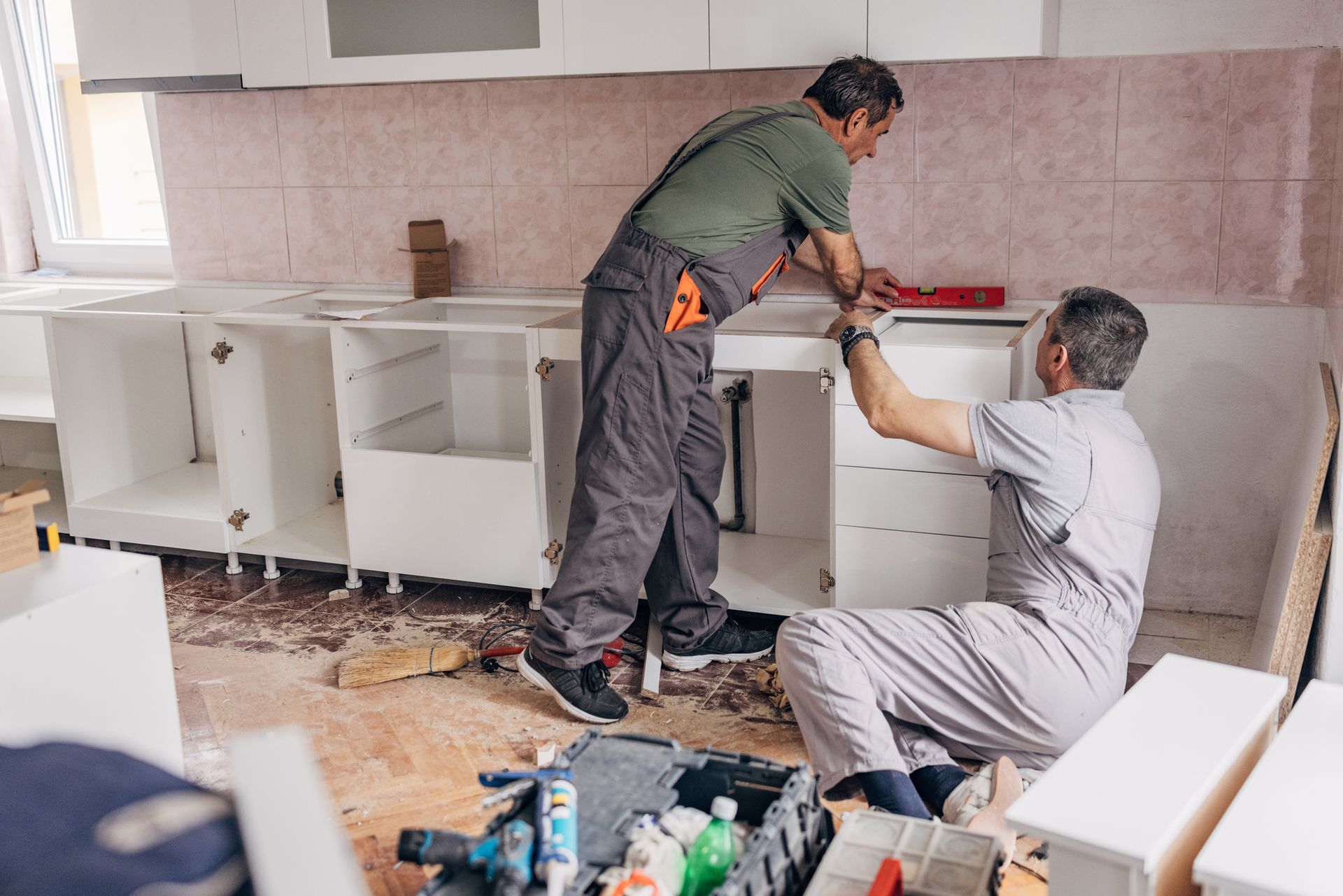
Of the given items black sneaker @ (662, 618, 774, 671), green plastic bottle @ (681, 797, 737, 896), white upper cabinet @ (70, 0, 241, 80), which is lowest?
black sneaker @ (662, 618, 774, 671)

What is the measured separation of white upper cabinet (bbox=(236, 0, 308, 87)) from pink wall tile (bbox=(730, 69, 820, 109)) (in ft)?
3.85

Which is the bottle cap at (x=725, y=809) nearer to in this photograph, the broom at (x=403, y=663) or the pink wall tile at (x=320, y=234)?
the broom at (x=403, y=663)

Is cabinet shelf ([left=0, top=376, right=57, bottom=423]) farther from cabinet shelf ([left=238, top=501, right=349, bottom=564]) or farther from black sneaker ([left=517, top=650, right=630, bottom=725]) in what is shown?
black sneaker ([left=517, top=650, right=630, bottom=725])

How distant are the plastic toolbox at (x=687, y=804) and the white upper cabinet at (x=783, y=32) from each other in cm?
187

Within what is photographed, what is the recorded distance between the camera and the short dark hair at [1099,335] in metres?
2.16

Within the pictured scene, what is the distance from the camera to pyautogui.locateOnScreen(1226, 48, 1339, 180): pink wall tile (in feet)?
8.89

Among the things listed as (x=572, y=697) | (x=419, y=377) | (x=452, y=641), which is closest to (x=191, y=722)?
(x=452, y=641)

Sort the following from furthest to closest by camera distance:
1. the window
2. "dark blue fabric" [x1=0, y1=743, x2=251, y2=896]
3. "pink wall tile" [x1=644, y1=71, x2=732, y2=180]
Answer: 1. the window
2. "pink wall tile" [x1=644, y1=71, x2=732, y2=180]
3. "dark blue fabric" [x1=0, y1=743, x2=251, y2=896]

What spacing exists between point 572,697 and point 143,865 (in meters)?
1.71

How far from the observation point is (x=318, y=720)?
2.63 metres

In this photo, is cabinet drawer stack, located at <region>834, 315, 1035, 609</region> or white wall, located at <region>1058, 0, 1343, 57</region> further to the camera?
white wall, located at <region>1058, 0, 1343, 57</region>

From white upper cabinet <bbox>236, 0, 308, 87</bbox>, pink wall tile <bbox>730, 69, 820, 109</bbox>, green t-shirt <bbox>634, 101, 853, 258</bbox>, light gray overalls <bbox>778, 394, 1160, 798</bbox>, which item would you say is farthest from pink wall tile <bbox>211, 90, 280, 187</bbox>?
light gray overalls <bbox>778, 394, 1160, 798</bbox>

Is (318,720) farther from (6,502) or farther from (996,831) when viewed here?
(996,831)

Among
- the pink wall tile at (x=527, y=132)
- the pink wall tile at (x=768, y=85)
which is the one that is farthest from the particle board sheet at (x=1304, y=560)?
the pink wall tile at (x=527, y=132)
